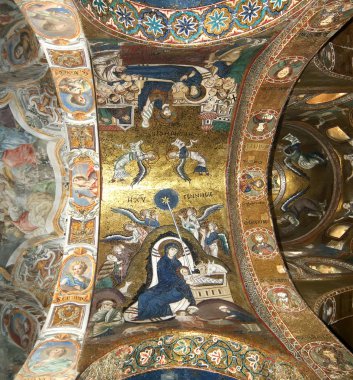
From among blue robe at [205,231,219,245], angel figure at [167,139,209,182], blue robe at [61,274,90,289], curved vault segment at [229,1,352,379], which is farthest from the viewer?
angel figure at [167,139,209,182]

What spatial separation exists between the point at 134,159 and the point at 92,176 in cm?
81

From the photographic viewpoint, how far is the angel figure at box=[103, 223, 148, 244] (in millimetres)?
9633

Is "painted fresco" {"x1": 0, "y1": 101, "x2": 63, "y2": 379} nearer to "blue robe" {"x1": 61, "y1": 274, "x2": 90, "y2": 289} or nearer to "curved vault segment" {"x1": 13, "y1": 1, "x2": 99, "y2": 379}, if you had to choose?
"blue robe" {"x1": 61, "y1": 274, "x2": 90, "y2": 289}

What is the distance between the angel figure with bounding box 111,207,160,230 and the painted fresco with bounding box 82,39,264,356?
0.06 feet

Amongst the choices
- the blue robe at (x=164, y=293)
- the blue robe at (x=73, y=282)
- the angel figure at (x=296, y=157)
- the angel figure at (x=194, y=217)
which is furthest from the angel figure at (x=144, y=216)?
the angel figure at (x=296, y=157)

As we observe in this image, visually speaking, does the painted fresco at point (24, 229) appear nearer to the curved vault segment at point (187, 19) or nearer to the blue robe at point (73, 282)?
the blue robe at point (73, 282)

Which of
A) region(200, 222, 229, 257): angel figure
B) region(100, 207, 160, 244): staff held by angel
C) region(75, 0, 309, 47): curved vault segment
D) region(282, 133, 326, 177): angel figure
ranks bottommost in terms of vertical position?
region(200, 222, 229, 257): angel figure

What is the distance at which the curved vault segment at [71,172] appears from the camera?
25.6 ft

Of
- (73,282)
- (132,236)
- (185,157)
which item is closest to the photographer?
(73,282)

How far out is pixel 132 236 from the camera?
383 inches

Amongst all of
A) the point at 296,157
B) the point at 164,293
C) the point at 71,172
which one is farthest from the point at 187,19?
the point at 296,157

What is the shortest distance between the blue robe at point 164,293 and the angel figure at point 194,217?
66 centimetres

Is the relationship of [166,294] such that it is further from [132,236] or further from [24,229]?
[24,229]

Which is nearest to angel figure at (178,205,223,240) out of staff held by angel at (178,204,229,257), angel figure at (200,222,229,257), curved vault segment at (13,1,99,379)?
staff held by angel at (178,204,229,257)
